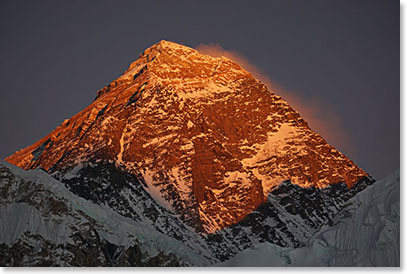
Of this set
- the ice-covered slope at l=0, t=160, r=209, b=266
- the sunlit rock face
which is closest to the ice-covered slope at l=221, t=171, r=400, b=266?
the ice-covered slope at l=0, t=160, r=209, b=266

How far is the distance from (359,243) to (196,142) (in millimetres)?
105851

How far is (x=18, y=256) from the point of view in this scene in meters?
50.4

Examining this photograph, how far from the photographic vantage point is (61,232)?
64.8m

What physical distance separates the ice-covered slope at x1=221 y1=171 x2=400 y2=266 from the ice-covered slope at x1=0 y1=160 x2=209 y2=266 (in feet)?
47.7

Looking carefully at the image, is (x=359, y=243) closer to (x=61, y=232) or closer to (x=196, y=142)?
(x=61, y=232)

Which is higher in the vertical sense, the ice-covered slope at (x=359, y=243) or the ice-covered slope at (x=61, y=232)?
the ice-covered slope at (x=61, y=232)

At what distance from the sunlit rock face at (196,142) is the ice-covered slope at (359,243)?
87259 millimetres

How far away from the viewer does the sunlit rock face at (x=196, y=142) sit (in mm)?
138625

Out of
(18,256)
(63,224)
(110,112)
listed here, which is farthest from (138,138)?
(18,256)

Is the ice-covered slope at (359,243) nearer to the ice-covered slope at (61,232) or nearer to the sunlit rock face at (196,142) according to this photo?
the ice-covered slope at (61,232)

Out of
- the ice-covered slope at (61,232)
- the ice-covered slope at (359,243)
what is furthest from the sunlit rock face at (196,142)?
the ice-covered slope at (359,243)

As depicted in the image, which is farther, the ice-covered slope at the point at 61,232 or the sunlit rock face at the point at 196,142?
the sunlit rock face at the point at 196,142

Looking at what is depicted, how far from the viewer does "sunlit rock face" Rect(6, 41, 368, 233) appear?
138625mm

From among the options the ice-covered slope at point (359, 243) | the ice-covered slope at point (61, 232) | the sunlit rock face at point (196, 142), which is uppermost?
the sunlit rock face at point (196, 142)
